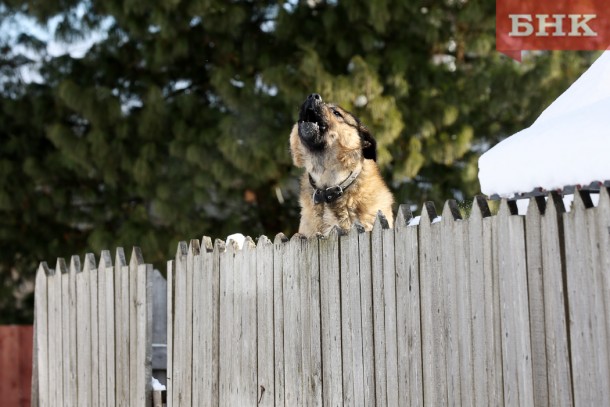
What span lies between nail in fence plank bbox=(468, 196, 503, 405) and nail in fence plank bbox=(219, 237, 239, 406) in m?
2.09

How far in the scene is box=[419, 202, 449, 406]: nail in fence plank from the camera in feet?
13.3

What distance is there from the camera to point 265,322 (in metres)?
5.43

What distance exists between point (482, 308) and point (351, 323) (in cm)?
99

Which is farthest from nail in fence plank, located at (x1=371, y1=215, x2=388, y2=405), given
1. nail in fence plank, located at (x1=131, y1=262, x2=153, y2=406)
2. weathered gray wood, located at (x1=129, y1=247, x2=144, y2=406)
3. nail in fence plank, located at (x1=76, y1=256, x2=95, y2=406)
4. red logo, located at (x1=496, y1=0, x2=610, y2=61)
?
red logo, located at (x1=496, y1=0, x2=610, y2=61)

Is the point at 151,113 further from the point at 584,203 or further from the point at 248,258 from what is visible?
the point at 584,203

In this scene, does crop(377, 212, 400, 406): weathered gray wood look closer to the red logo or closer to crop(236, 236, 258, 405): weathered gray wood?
crop(236, 236, 258, 405): weathered gray wood

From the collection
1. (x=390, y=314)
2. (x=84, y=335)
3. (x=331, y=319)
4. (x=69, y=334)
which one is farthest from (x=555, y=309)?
(x=69, y=334)

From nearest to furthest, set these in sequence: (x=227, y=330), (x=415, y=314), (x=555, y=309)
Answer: (x=555, y=309)
(x=415, y=314)
(x=227, y=330)

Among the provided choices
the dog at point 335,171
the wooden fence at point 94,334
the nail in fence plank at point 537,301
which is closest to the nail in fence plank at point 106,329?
the wooden fence at point 94,334

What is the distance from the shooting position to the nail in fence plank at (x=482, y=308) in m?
3.79

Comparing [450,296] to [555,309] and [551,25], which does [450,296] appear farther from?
[551,25]

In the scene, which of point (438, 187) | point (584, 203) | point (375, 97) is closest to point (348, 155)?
point (584, 203)

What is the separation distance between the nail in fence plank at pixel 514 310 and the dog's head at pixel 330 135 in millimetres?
3481

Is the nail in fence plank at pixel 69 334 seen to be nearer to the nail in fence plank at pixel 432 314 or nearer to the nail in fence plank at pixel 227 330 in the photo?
the nail in fence plank at pixel 227 330
